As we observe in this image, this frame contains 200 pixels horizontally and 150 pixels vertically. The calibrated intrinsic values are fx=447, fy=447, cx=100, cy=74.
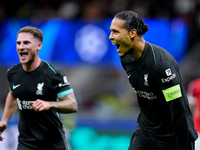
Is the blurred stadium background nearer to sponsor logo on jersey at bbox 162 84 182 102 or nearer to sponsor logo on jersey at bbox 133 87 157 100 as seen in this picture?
sponsor logo on jersey at bbox 133 87 157 100

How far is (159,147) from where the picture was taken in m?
5.56

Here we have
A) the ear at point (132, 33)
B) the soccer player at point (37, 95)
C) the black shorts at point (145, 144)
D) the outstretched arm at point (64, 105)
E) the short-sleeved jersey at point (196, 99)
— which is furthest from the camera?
the short-sleeved jersey at point (196, 99)

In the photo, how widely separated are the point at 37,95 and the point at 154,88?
5.75ft

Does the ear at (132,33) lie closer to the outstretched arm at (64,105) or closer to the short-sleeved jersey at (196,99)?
the outstretched arm at (64,105)

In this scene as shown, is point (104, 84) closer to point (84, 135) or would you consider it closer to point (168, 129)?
point (84, 135)

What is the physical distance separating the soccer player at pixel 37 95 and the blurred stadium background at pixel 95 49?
433cm

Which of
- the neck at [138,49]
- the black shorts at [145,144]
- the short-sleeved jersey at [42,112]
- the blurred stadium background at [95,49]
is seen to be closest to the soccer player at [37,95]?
the short-sleeved jersey at [42,112]

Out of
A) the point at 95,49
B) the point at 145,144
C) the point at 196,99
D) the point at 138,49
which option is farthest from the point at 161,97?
the point at 95,49

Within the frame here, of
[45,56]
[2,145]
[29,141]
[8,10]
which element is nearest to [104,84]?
[45,56]

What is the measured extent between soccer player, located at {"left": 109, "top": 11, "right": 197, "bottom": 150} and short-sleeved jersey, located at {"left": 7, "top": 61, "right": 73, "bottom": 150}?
3.35ft

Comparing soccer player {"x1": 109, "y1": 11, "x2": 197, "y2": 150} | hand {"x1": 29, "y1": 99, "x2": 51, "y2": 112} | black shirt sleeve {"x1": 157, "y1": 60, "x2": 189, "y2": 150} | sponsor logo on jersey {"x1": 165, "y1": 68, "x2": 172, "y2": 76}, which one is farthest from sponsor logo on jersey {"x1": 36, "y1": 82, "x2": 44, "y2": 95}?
sponsor logo on jersey {"x1": 165, "y1": 68, "x2": 172, "y2": 76}

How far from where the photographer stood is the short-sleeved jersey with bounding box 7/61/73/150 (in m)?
6.14

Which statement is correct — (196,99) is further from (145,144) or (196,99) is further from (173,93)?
(173,93)

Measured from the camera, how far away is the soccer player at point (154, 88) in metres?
5.02
